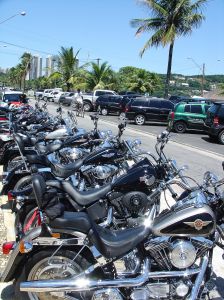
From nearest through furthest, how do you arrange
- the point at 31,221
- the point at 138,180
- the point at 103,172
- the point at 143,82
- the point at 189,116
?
the point at 31,221 < the point at 138,180 < the point at 103,172 < the point at 189,116 < the point at 143,82

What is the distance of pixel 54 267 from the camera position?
11.5ft

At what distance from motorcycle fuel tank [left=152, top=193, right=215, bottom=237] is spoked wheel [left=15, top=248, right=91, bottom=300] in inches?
27.6

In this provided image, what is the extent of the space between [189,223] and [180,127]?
744 inches

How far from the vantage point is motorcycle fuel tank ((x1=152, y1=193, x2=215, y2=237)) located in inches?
131

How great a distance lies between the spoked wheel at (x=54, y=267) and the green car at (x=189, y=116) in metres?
18.6

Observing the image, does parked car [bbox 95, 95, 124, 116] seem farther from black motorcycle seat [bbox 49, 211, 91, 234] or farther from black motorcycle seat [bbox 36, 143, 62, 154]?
black motorcycle seat [bbox 49, 211, 91, 234]

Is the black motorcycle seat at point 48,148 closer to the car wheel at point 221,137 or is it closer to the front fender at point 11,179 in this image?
the front fender at point 11,179

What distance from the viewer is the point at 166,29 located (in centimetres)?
3078

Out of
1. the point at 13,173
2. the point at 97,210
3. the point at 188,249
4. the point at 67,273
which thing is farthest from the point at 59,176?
the point at 188,249

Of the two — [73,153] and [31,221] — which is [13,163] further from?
[31,221]

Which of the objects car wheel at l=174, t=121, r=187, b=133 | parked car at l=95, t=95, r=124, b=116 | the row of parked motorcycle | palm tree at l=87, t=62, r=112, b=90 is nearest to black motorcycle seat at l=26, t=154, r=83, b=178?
the row of parked motorcycle

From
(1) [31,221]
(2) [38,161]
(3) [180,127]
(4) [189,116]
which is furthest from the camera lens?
(3) [180,127]

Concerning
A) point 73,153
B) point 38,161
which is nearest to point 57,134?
point 73,153

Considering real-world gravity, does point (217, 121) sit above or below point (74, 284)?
above
